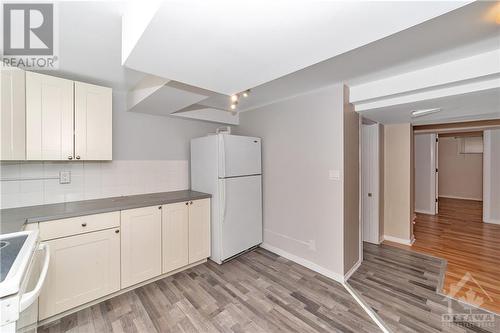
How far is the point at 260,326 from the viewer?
1723 millimetres

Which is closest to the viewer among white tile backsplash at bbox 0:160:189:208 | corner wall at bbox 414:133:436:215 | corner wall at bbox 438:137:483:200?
white tile backsplash at bbox 0:160:189:208

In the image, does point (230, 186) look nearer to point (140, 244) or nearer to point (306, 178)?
point (306, 178)

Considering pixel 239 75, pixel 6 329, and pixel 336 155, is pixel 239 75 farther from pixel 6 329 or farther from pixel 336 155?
pixel 6 329

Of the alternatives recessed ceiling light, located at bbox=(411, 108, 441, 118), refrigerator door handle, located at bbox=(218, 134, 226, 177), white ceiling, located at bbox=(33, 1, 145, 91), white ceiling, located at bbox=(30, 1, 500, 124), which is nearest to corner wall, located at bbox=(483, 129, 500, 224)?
recessed ceiling light, located at bbox=(411, 108, 441, 118)

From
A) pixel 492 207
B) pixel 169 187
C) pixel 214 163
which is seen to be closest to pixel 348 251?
pixel 214 163

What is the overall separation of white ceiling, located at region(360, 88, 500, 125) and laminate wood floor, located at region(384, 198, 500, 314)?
1969 mm

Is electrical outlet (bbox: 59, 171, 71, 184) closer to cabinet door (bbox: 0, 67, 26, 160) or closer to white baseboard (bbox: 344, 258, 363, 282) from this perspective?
cabinet door (bbox: 0, 67, 26, 160)

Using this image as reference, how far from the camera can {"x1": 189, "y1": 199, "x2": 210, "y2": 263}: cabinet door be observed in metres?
2.62

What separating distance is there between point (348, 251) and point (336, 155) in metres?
1.16

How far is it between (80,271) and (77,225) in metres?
0.42

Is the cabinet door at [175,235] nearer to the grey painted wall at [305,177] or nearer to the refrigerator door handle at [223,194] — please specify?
the refrigerator door handle at [223,194]

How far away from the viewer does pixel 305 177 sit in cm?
268

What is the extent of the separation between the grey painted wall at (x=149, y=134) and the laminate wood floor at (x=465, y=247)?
12.3 ft

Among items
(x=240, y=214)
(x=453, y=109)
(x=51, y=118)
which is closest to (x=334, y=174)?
(x=240, y=214)
